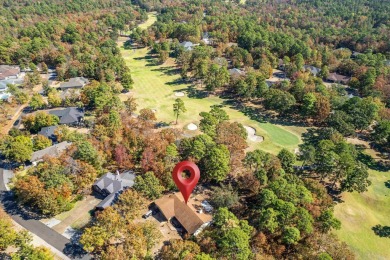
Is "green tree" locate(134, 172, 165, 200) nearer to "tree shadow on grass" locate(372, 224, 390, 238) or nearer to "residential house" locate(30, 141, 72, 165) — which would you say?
"residential house" locate(30, 141, 72, 165)

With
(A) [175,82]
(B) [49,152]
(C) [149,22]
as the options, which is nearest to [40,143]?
(B) [49,152]

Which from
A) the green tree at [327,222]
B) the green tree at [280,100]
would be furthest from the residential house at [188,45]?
the green tree at [327,222]

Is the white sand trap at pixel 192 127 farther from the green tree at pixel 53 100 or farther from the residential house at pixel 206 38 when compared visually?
the residential house at pixel 206 38

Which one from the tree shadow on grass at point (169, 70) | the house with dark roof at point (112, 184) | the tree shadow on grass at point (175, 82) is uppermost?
the tree shadow on grass at point (169, 70)

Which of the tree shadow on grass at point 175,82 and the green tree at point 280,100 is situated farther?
the tree shadow on grass at point 175,82

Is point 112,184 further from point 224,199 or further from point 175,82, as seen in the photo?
point 175,82

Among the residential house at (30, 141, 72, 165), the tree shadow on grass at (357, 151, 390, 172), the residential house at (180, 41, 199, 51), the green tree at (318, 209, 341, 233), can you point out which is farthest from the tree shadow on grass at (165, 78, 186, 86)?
the green tree at (318, 209, 341, 233)
